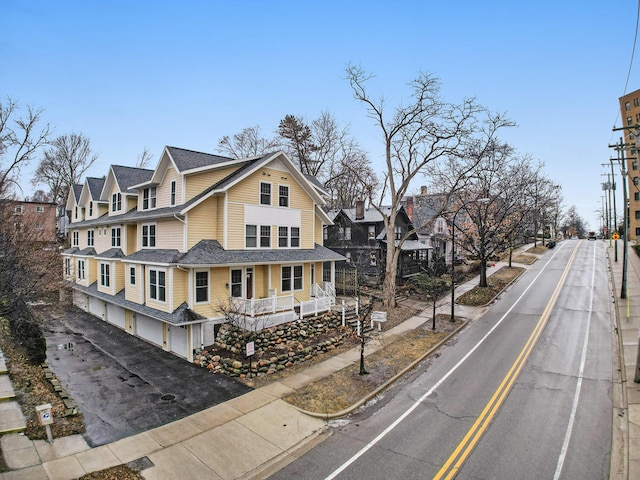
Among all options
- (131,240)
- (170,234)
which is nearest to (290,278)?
(170,234)

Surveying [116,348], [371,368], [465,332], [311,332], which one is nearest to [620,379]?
[465,332]

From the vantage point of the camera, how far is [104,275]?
24922 millimetres

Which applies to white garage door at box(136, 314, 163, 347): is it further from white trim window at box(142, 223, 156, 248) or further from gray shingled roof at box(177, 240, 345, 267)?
gray shingled roof at box(177, 240, 345, 267)

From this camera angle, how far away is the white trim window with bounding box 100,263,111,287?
24406 millimetres

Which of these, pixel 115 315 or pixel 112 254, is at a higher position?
pixel 112 254

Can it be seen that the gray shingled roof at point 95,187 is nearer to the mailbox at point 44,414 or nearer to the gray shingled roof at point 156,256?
the gray shingled roof at point 156,256

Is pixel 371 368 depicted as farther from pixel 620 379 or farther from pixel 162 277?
pixel 162 277

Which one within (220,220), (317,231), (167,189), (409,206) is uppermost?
(409,206)

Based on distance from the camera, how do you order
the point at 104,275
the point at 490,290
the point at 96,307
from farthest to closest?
the point at 490,290
the point at 96,307
the point at 104,275

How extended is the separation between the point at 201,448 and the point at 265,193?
14527mm

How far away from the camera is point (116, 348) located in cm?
1984

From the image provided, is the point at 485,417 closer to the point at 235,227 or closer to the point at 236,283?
the point at 236,283

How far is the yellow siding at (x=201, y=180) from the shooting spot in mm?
19656

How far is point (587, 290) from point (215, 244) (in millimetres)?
29736
